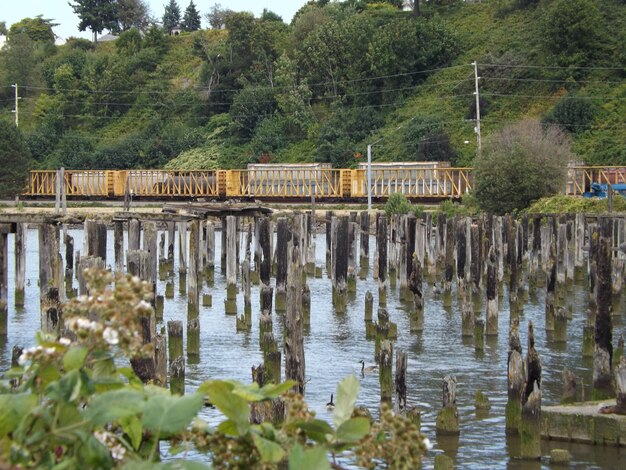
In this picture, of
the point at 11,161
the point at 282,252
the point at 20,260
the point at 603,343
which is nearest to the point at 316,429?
the point at 603,343

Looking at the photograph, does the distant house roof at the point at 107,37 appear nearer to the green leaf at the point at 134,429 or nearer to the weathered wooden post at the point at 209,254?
the weathered wooden post at the point at 209,254

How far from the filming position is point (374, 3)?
83.1 meters

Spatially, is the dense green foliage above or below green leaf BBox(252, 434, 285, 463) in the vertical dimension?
above

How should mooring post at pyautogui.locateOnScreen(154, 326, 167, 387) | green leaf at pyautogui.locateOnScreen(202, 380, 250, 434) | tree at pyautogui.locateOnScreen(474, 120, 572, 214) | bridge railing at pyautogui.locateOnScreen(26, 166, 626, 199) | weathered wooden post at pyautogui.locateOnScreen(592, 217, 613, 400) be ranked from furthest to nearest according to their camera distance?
bridge railing at pyautogui.locateOnScreen(26, 166, 626, 199), tree at pyautogui.locateOnScreen(474, 120, 572, 214), weathered wooden post at pyautogui.locateOnScreen(592, 217, 613, 400), mooring post at pyautogui.locateOnScreen(154, 326, 167, 387), green leaf at pyautogui.locateOnScreen(202, 380, 250, 434)

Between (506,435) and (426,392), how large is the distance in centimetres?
296

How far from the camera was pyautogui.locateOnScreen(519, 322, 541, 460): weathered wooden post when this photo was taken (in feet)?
37.4

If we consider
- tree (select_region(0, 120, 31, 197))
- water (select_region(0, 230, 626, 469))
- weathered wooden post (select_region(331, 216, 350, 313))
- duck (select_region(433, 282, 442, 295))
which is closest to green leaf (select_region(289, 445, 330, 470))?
water (select_region(0, 230, 626, 469))

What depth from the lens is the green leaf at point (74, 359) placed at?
179 inches

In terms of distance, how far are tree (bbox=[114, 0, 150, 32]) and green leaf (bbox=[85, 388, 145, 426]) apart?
9822 cm

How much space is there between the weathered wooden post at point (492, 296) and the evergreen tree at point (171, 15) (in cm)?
8938

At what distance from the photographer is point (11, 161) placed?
5722 centimetres

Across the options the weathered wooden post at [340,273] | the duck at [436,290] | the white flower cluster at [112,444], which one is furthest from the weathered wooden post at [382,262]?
the white flower cluster at [112,444]

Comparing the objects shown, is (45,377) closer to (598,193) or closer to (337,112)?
(598,193)

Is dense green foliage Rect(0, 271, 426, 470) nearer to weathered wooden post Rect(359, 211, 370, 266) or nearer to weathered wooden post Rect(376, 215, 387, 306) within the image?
weathered wooden post Rect(376, 215, 387, 306)
